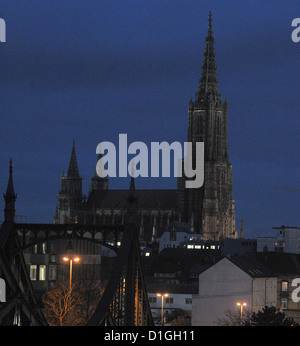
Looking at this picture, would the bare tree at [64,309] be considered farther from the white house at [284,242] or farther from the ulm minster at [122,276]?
the white house at [284,242]

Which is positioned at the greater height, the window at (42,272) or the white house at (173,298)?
the window at (42,272)

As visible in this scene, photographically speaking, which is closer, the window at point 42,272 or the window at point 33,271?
the window at point 33,271

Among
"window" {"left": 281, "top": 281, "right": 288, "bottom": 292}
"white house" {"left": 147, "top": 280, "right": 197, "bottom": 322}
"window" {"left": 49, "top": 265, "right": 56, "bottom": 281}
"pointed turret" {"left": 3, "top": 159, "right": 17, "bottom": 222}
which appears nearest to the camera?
"pointed turret" {"left": 3, "top": 159, "right": 17, "bottom": 222}

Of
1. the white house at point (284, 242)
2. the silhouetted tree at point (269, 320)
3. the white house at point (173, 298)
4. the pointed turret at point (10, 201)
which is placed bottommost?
the silhouetted tree at point (269, 320)

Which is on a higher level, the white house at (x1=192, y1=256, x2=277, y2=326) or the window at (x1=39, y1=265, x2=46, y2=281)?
the window at (x1=39, y1=265, x2=46, y2=281)

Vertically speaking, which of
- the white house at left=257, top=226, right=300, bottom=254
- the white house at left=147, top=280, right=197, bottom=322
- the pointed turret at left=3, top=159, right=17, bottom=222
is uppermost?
the white house at left=257, top=226, right=300, bottom=254

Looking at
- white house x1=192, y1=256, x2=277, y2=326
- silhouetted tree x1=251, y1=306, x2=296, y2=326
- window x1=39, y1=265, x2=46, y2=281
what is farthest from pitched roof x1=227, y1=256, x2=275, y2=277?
silhouetted tree x1=251, y1=306, x2=296, y2=326

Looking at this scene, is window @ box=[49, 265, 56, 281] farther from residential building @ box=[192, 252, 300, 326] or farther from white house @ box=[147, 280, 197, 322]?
residential building @ box=[192, 252, 300, 326]

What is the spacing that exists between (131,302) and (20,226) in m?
7.42

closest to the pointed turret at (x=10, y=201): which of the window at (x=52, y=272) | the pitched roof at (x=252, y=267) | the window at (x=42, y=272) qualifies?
the pitched roof at (x=252, y=267)

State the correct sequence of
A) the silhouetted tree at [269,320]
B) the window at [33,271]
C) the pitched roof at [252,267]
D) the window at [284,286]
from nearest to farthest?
the silhouetted tree at [269,320]
the pitched roof at [252,267]
the window at [33,271]
the window at [284,286]

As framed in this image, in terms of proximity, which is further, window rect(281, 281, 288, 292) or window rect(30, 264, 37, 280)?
window rect(281, 281, 288, 292)

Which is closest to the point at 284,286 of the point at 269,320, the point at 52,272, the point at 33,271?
the point at 52,272
